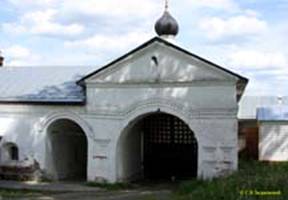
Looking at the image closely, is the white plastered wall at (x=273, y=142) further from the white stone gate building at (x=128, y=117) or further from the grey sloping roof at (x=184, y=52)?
the grey sloping roof at (x=184, y=52)

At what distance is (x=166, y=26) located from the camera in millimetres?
24094

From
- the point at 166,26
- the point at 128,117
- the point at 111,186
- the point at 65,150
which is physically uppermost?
the point at 166,26

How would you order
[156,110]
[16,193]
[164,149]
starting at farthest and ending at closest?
1. [164,149]
2. [156,110]
3. [16,193]

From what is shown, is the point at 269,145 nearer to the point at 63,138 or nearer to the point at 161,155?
the point at 161,155

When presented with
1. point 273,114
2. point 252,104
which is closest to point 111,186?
point 273,114

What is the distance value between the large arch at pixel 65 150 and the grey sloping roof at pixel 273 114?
713 centimetres

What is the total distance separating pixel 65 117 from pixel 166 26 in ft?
16.9

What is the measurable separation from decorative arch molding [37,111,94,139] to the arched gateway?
2454 millimetres

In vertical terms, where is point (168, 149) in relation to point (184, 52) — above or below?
below

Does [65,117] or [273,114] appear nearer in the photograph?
[65,117]

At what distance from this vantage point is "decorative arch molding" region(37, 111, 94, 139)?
22453 mm

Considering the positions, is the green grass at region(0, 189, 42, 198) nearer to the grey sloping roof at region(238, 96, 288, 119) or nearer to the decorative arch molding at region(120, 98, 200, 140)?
the decorative arch molding at region(120, 98, 200, 140)

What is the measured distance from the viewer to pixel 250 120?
30766mm

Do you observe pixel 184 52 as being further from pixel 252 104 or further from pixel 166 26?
pixel 252 104
